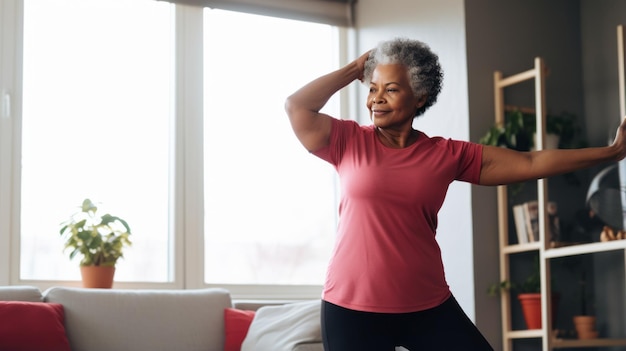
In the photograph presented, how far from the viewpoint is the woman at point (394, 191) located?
203 cm

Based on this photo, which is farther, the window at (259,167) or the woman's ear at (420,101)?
the window at (259,167)

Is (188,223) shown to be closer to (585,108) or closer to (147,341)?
(147,341)

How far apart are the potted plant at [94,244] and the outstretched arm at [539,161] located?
2.43 meters

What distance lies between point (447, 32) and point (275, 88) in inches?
39.5

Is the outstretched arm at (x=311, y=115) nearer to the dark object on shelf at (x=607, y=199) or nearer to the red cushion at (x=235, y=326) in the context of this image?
the red cushion at (x=235, y=326)

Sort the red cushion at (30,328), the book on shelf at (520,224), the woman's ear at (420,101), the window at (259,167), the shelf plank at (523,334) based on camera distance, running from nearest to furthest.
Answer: the woman's ear at (420,101)
the red cushion at (30,328)
the shelf plank at (523,334)
the book on shelf at (520,224)
the window at (259,167)

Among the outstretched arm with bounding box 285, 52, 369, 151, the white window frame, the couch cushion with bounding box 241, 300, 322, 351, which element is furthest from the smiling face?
the white window frame

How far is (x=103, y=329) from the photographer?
386 cm

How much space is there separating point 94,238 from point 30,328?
0.72m

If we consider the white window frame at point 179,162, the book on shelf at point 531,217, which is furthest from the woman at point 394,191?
the white window frame at point 179,162

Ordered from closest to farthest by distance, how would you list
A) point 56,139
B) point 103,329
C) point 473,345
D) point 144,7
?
point 473,345
point 103,329
point 56,139
point 144,7

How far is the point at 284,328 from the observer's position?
3773 mm

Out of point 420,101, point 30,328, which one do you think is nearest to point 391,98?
point 420,101

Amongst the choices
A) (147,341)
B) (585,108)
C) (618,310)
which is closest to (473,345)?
(147,341)
